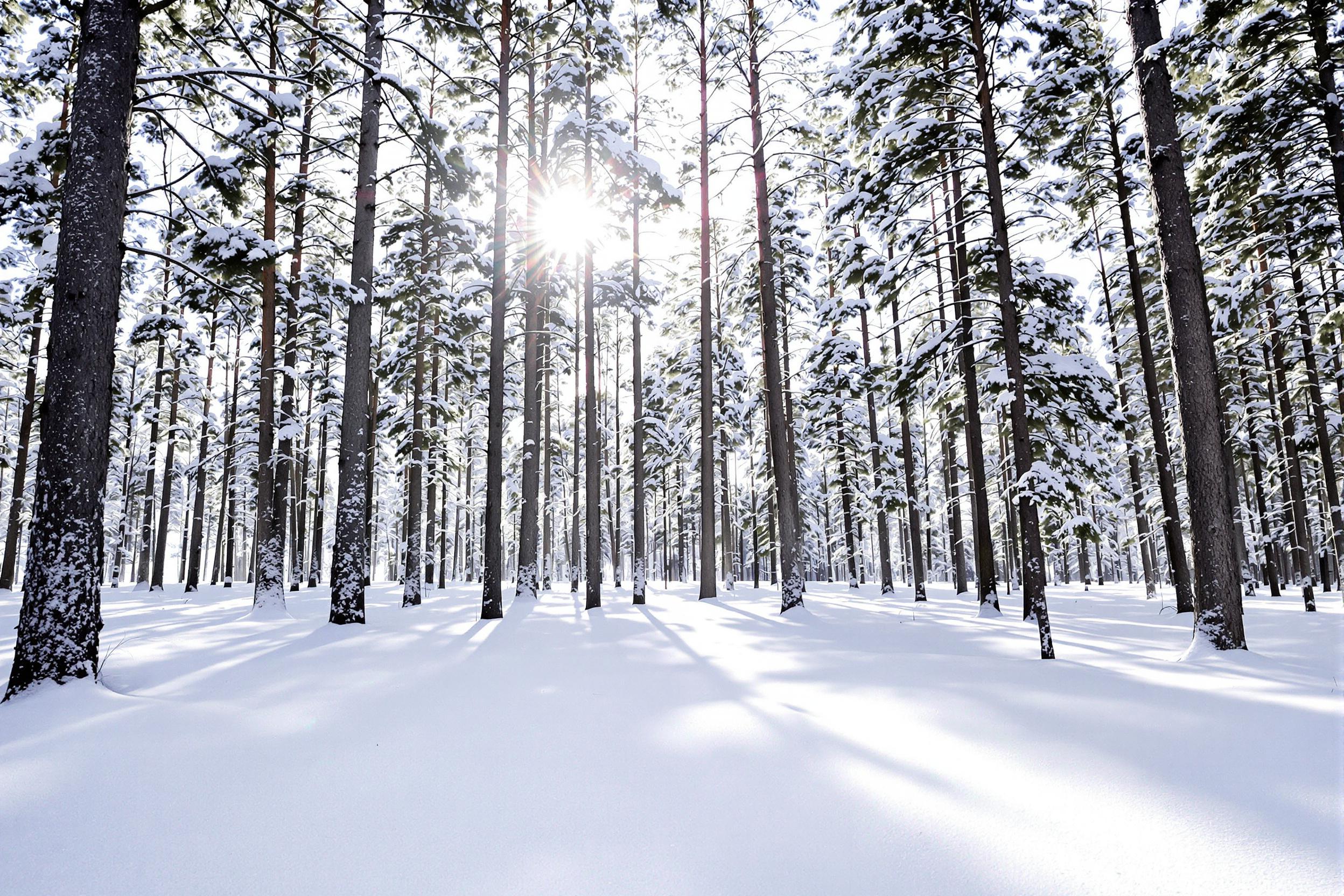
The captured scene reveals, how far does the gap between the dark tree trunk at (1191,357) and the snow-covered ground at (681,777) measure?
933 mm

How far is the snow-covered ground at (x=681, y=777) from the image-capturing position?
245 centimetres

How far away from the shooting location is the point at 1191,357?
24.1 feet

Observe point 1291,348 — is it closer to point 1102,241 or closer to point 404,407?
point 1102,241

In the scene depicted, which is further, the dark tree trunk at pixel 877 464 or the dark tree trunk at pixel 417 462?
the dark tree trunk at pixel 877 464

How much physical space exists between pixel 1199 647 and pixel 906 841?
6684 mm

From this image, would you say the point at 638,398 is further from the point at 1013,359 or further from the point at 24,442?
the point at 24,442

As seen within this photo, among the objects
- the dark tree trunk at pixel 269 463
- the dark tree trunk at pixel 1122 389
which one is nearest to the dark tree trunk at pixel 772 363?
the dark tree trunk at pixel 1122 389

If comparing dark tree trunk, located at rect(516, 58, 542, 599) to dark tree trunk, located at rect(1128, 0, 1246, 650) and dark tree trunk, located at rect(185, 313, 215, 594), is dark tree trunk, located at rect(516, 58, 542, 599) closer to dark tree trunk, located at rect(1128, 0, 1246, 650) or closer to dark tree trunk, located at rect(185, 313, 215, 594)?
dark tree trunk, located at rect(1128, 0, 1246, 650)

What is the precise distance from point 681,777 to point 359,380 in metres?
9.60

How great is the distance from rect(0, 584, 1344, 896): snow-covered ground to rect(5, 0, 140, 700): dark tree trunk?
505 mm

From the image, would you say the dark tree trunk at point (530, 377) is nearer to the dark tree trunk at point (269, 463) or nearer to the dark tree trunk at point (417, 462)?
the dark tree trunk at point (417, 462)

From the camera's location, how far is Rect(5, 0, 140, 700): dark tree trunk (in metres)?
5.17

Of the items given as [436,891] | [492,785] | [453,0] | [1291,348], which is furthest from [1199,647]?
[1291,348]

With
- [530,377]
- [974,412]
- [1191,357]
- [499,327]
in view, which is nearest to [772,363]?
[974,412]
